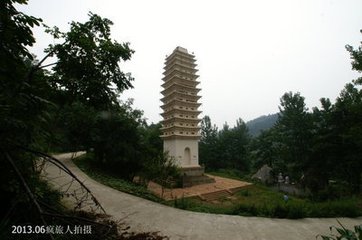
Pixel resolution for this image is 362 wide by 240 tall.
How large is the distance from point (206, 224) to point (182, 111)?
20.0 meters

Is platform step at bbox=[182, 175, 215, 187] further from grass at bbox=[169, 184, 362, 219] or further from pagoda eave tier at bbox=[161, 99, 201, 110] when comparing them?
grass at bbox=[169, 184, 362, 219]

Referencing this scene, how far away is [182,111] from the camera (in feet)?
84.2

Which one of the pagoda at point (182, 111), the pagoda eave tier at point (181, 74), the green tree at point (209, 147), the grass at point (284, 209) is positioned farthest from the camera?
the green tree at point (209, 147)

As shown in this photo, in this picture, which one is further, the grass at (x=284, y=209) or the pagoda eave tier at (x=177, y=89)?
the pagoda eave tier at (x=177, y=89)

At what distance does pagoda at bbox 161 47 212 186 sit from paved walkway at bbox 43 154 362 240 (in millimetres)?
16218

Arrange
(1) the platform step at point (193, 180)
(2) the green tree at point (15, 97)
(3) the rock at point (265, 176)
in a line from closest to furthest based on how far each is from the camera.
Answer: (2) the green tree at point (15, 97) < (1) the platform step at point (193, 180) < (3) the rock at point (265, 176)

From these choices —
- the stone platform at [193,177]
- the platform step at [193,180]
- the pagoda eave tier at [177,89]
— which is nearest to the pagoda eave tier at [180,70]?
the pagoda eave tier at [177,89]

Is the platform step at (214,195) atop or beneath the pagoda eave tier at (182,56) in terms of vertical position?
beneath

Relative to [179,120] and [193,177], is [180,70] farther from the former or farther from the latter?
[193,177]

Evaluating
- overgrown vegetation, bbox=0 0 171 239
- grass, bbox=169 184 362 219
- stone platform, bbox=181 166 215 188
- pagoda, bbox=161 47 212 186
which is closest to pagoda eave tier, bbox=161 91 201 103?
pagoda, bbox=161 47 212 186

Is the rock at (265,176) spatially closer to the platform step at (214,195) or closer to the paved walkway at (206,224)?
the platform step at (214,195)

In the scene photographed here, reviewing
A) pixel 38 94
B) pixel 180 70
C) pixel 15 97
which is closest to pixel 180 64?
pixel 180 70

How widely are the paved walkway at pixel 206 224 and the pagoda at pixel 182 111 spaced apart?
16.2 m

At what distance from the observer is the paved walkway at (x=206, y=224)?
543 centimetres
